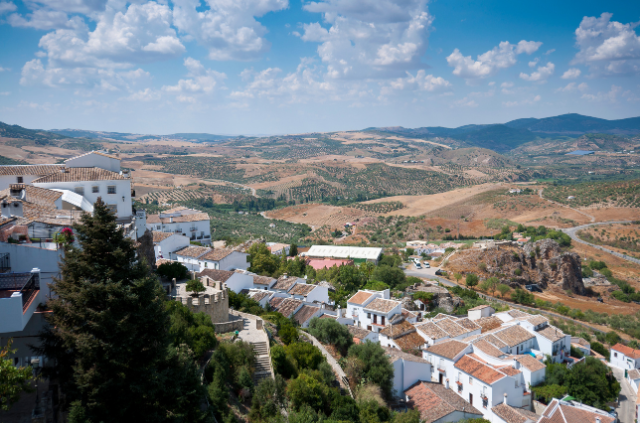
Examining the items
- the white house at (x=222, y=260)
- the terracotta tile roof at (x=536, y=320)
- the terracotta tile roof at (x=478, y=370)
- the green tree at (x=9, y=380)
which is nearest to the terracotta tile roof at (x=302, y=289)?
the white house at (x=222, y=260)

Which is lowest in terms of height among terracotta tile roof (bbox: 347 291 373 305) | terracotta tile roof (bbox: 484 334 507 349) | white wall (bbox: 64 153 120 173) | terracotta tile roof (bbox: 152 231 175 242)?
terracotta tile roof (bbox: 484 334 507 349)

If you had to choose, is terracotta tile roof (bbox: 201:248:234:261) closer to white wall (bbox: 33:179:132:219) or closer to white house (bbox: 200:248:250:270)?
white house (bbox: 200:248:250:270)

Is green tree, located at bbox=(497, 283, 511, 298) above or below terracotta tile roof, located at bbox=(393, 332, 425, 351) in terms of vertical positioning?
below

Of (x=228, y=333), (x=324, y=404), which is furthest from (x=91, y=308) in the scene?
(x=324, y=404)

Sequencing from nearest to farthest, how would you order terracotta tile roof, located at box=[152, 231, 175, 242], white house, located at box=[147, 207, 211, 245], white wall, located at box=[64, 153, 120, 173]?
white wall, located at box=[64, 153, 120, 173], terracotta tile roof, located at box=[152, 231, 175, 242], white house, located at box=[147, 207, 211, 245]

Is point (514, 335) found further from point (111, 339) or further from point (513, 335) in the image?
point (111, 339)

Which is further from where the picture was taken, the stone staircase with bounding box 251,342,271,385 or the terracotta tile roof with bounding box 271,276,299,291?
the terracotta tile roof with bounding box 271,276,299,291

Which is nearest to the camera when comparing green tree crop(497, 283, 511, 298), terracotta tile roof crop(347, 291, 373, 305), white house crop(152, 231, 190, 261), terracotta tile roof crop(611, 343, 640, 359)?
terracotta tile roof crop(347, 291, 373, 305)

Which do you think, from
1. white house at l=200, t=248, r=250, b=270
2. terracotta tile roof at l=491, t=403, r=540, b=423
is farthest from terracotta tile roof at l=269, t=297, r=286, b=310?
terracotta tile roof at l=491, t=403, r=540, b=423
